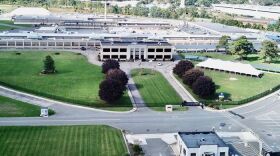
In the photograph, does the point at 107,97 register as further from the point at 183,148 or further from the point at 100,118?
the point at 183,148

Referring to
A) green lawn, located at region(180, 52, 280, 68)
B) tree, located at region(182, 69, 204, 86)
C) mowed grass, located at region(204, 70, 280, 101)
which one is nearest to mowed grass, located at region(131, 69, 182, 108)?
tree, located at region(182, 69, 204, 86)

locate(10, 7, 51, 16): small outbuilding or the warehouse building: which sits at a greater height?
locate(10, 7, 51, 16): small outbuilding

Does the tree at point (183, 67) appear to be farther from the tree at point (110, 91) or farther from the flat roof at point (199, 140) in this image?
the flat roof at point (199, 140)

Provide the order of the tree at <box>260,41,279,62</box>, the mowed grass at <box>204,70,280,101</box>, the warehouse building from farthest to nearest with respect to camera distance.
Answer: the tree at <box>260,41,279,62</box>, the warehouse building, the mowed grass at <box>204,70,280,101</box>

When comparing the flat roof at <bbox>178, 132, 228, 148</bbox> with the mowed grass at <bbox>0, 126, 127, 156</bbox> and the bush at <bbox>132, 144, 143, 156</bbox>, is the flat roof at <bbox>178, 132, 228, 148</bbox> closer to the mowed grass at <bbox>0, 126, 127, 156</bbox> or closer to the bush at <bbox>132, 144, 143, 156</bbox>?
the bush at <bbox>132, 144, 143, 156</bbox>

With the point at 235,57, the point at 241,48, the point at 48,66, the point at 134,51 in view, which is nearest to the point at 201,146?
the point at 48,66
